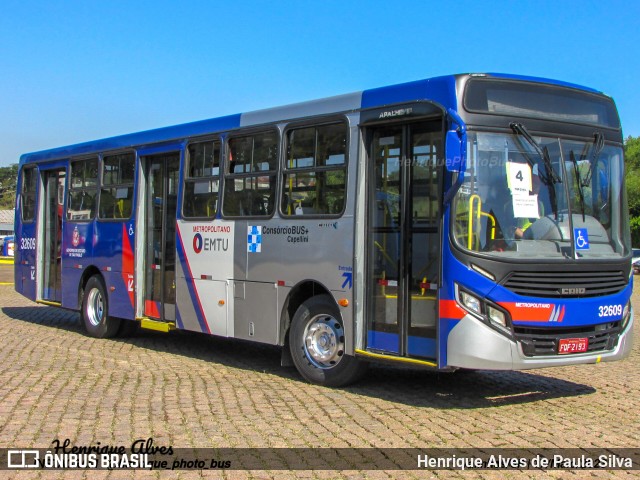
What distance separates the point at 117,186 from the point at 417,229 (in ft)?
21.2

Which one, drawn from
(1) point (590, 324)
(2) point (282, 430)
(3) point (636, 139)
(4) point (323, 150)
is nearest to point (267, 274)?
(4) point (323, 150)

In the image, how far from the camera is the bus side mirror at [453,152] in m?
7.10

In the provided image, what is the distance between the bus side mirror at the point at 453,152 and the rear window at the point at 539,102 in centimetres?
50

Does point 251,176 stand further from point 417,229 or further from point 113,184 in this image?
point 113,184

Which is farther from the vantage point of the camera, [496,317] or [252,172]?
[252,172]

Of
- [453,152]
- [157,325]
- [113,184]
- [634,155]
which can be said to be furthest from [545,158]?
[634,155]

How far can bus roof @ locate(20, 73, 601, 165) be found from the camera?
7669mm

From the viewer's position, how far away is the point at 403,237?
8.01m

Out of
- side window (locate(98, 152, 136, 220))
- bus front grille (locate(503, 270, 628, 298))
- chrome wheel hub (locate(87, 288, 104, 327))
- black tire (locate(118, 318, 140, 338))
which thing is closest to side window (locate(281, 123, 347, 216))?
bus front grille (locate(503, 270, 628, 298))

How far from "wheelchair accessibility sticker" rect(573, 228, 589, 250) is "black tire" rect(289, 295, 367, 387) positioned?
101 inches

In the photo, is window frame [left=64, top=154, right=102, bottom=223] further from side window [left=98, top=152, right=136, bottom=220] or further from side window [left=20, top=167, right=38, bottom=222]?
side window [left=20, top=167, right=38, bottom=222]

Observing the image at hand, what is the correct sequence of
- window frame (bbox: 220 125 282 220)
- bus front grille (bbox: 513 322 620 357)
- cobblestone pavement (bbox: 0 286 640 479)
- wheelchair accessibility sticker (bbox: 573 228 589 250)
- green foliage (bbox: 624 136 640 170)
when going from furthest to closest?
green foliage (bbox: 624 136 640 170), window frame (bbox: 220 125 282 220), wheelchair accessibility sticker (bbox: 573 228 589 250), bus front grille (bbox: 513 322 620 357), cobblestone pavement (bbox: 0 286 640 479)

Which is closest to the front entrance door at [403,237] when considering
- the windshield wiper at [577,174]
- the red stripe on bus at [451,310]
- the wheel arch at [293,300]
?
the red stripe on bus at [451,310]

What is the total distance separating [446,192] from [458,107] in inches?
31.8
